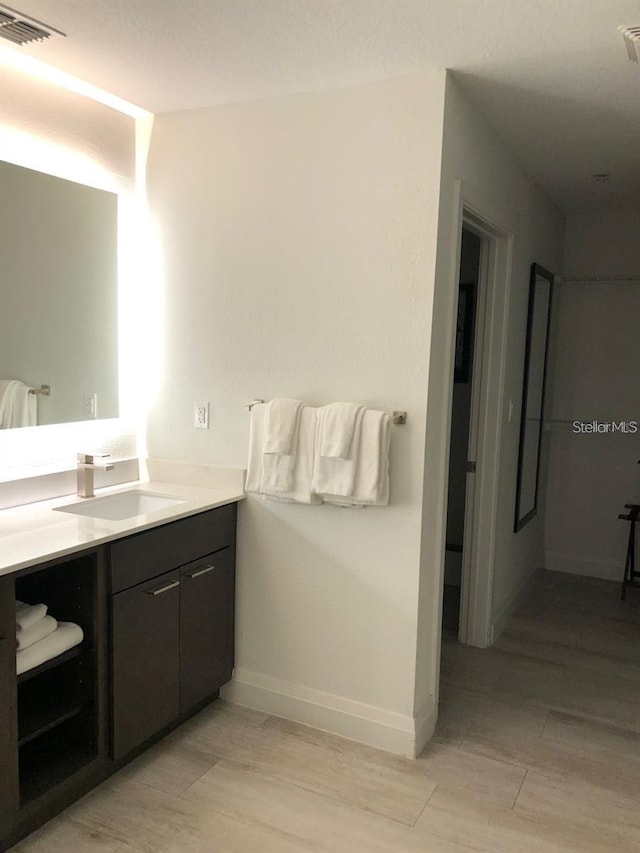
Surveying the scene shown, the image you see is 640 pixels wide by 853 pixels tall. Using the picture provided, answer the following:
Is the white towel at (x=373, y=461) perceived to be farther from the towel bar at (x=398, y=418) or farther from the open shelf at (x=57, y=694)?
the open shelf at (x=57, y=694)

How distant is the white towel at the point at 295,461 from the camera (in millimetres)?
2566

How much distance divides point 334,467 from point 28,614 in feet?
3.64

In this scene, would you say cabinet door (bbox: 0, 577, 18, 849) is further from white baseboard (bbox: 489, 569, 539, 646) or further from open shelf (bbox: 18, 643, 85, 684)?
white baseboard (bbox: 489, 569, 539, 646)

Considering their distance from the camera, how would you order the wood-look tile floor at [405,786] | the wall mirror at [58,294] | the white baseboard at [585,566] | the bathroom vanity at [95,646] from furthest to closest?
the white baseboard at [585,566] → the wall mirror at [58,294] → the wood-look tile floor at [405,786] → the bathroom vanity at [95,646]

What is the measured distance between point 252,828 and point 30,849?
25.6 inches

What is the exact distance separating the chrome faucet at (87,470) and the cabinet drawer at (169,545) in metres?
0.42

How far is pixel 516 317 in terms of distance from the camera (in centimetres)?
351

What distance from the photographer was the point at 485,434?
336 cm

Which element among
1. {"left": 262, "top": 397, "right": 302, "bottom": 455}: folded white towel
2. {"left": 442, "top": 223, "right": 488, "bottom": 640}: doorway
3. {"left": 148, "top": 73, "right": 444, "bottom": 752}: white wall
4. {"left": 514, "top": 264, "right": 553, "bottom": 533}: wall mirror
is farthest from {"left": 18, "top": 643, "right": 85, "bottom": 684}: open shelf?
{"left": 514, "top": 264, "right": 553, "bottom": 533}: wall mirror

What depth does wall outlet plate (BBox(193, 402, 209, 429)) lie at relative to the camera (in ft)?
9.42

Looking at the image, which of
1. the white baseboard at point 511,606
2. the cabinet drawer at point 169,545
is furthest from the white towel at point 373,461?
the white baseboard at point 511,606

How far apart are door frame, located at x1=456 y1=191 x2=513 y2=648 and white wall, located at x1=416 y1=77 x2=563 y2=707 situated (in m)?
0.04

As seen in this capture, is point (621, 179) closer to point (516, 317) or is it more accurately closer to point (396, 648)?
point (516, 317)

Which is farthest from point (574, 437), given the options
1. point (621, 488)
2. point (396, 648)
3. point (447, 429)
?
point (396, 648)
